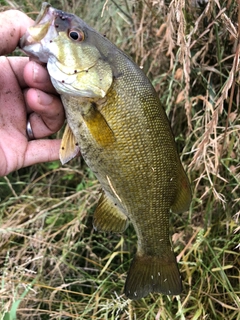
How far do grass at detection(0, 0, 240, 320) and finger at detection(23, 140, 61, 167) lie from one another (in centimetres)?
45

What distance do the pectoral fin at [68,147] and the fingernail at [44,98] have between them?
0.13m

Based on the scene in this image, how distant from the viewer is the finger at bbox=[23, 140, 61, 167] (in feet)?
5.57

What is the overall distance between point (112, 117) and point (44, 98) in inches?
11.7

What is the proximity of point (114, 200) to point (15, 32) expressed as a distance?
2.46 feet

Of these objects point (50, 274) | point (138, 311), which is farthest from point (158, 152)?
point (50, 274)

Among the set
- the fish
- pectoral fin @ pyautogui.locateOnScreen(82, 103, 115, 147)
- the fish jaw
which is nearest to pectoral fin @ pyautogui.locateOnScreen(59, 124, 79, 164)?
the fish

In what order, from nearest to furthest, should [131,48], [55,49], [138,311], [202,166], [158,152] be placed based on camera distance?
[55,49] → [158,152] → [138,311] → [202,166] → [131,48]

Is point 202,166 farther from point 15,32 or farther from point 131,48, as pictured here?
point 15,32

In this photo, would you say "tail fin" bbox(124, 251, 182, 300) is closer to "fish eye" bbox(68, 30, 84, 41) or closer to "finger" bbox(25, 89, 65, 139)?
"finger" bbox(25, 89, 65, 139)

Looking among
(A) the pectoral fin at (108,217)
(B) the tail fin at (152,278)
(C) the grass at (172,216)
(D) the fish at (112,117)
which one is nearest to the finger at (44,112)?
(D) the fish at (112,117)

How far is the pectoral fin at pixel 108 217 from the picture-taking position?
4.93ft

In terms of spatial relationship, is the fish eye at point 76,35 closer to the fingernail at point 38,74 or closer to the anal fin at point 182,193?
the fingernail at point 38,74

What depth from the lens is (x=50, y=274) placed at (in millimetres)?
2041

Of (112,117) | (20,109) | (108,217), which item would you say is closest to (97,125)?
(112,117)
